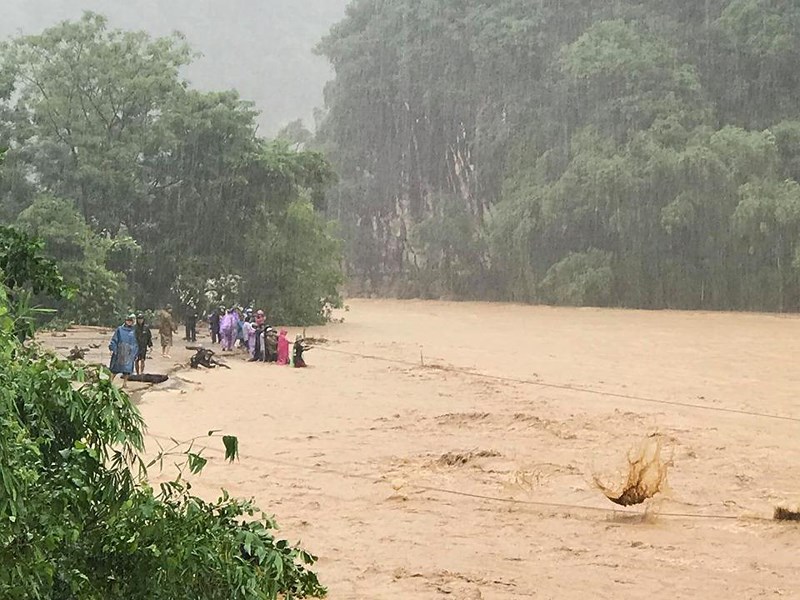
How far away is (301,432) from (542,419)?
3.40 m

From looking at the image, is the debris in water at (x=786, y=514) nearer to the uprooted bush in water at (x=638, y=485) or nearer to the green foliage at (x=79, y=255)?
the uprooted bush in water at (x=638, y=485)

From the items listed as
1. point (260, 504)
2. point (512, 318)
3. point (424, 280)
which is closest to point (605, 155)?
point (512, 318)

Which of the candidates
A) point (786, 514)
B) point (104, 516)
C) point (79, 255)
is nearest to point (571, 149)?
point (79, 255)

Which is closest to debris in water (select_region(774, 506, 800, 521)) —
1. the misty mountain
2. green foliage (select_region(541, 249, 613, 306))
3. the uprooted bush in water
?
the uprooted bush in water

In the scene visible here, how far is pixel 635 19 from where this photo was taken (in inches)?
1681

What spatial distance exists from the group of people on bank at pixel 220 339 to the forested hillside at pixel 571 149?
1827 centimetres

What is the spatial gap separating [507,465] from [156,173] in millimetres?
22511

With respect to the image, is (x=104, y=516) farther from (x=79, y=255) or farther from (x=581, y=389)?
(x=79, y=255)

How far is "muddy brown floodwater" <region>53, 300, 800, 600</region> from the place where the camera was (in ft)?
23.1

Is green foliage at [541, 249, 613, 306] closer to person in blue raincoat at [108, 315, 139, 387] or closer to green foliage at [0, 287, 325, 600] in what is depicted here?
person in blue raincoat at [108, 315, 139, 387]

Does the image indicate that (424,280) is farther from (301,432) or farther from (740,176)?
(301,432)

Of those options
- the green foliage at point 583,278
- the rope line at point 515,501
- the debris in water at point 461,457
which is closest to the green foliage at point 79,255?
the rope line at point 515,501

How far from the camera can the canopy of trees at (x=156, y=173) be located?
2861 cm

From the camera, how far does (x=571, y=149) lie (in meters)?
41.0
